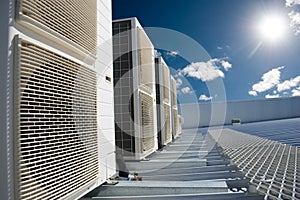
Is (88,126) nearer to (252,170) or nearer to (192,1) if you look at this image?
(252,170)

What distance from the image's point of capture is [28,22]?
1903mm

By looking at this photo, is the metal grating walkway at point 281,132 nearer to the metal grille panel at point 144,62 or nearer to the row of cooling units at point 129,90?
the row of cooling units at point 129,90

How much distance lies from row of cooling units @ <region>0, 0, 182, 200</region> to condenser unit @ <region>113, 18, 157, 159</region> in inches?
49.1

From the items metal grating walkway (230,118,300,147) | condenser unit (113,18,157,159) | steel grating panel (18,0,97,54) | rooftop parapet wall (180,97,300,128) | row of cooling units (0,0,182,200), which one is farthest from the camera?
rooftop parapet wall (180,97,300,128)

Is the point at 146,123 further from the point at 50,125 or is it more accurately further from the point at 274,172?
the point at 50,125

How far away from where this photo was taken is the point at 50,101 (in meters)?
2.16

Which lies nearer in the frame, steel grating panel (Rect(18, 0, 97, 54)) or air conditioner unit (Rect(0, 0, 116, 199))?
air conditioner unit (Rect(0, 0, 116, 199))

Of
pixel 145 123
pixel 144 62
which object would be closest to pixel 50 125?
pixel 145 123

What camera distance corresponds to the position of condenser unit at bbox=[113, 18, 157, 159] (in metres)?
5.48

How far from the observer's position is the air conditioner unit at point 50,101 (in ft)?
5.73

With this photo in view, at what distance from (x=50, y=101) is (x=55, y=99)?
0.29 feet

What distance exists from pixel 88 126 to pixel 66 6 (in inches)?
58.4

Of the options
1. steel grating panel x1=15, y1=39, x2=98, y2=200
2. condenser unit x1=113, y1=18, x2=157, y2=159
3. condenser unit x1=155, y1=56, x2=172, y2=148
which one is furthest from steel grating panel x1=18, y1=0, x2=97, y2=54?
condenser unit x1=155, y1=56, x2=172, y2=148

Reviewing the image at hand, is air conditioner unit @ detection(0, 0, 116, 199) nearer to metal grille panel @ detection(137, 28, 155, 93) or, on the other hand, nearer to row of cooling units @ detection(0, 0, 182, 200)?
row of cooling units @ detection(0, 0, 182, 200)
